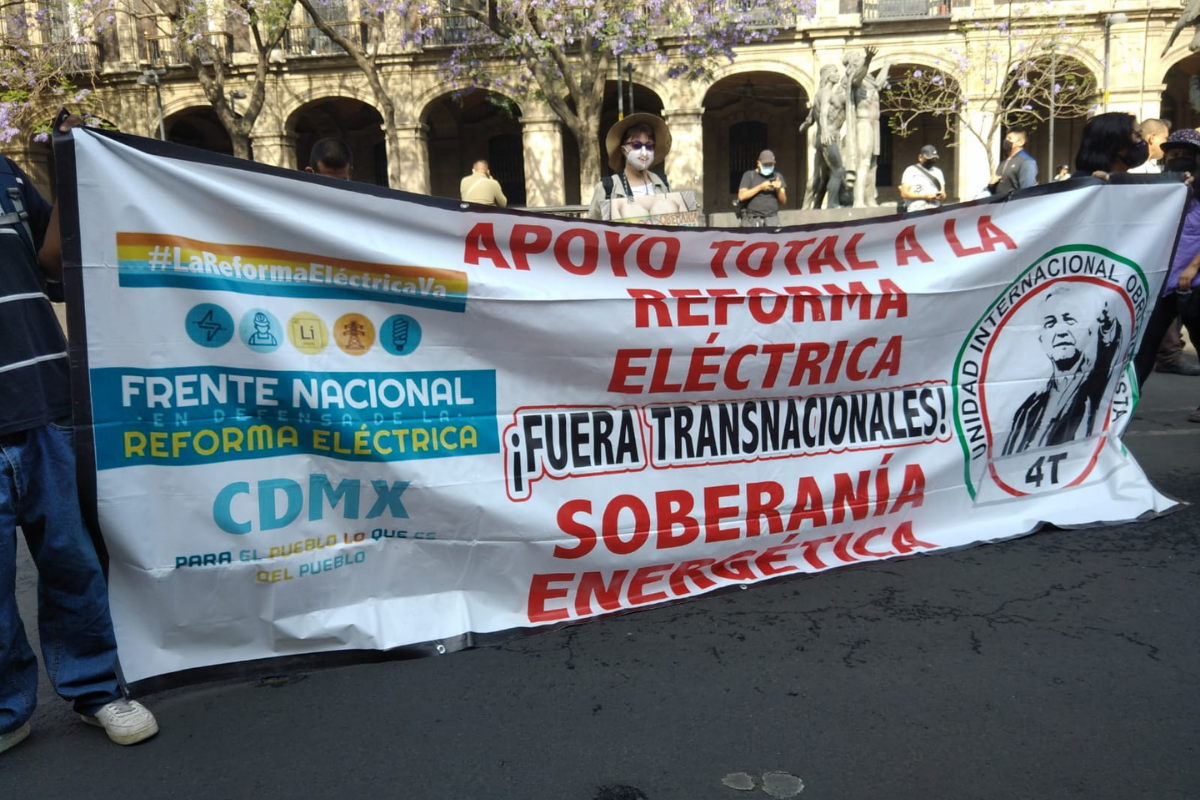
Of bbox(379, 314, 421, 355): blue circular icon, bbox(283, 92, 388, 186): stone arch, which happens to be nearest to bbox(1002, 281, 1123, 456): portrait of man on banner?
bbox(379, 314, 421, 355): blue circular icon

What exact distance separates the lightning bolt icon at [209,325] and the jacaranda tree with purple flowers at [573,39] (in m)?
15.7

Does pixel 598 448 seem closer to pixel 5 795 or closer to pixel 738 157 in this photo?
pixel 5 795

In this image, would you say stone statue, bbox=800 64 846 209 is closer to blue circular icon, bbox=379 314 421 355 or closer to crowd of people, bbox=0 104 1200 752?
blue circular icon, bbox=379 314 421 355

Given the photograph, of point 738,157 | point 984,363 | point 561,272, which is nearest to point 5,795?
point 561,272

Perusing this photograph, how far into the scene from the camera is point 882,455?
12.8ft

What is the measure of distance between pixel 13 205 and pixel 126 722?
4.77ft

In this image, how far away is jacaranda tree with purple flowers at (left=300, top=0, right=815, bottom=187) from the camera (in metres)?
18.2

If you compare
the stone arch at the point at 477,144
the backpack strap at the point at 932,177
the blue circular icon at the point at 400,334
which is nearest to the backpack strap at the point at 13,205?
the blue circular icon at the point at 400,334

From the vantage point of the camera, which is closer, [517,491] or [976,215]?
[517,491]

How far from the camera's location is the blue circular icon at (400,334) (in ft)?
10.3

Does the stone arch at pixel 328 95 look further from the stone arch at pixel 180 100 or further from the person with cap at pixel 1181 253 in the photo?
the person with cap at pixel 1181 253

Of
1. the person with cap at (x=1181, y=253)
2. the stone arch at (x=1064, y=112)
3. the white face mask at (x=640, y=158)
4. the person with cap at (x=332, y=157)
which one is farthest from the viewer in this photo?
the stone arch at (x=1064, y=112)

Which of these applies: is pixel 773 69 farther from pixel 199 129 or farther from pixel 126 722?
pixel 126 722

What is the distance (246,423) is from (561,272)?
45.5 inches
